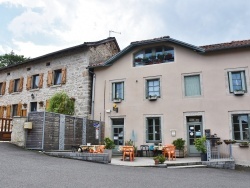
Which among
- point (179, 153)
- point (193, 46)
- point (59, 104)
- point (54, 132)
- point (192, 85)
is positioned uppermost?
point (193, 46)

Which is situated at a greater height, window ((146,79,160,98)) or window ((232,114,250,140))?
window ((146,79,160,98))

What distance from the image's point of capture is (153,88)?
14477 mm

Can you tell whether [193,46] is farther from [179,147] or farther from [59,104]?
[59,104]

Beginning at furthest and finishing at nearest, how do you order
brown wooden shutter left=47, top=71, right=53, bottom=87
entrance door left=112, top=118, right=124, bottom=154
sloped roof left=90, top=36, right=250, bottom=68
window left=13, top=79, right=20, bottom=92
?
window left=13, top=79, right=20, bottom=92, brown wooden shutter left=47, top=71, right=53, bottom=87, entrance door left=112, top=118, right=124, bottom=154, sloped roof left=90, top=36, right=250, bottom=68

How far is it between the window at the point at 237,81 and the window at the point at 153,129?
4102mm

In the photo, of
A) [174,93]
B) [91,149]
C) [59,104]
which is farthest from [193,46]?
[59,104]

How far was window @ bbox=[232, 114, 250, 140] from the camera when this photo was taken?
12053mm

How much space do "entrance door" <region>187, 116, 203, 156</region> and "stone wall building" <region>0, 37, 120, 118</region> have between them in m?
6.03

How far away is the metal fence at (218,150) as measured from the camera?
1070 centimetres

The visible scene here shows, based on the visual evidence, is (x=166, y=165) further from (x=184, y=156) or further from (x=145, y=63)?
(x=145, y=63)

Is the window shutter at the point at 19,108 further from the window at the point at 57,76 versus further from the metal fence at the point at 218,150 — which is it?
the metal fence at the point at 218,150

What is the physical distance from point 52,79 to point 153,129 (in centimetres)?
777

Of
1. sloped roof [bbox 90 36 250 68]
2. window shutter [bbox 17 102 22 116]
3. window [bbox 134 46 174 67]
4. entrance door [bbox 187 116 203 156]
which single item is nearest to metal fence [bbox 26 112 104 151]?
sloped roof [bbox 90 36 250 68]

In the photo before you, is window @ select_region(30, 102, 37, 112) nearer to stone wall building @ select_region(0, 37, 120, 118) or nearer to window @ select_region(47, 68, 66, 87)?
stone wall building @ select_region(0, 37, 120, 118)
